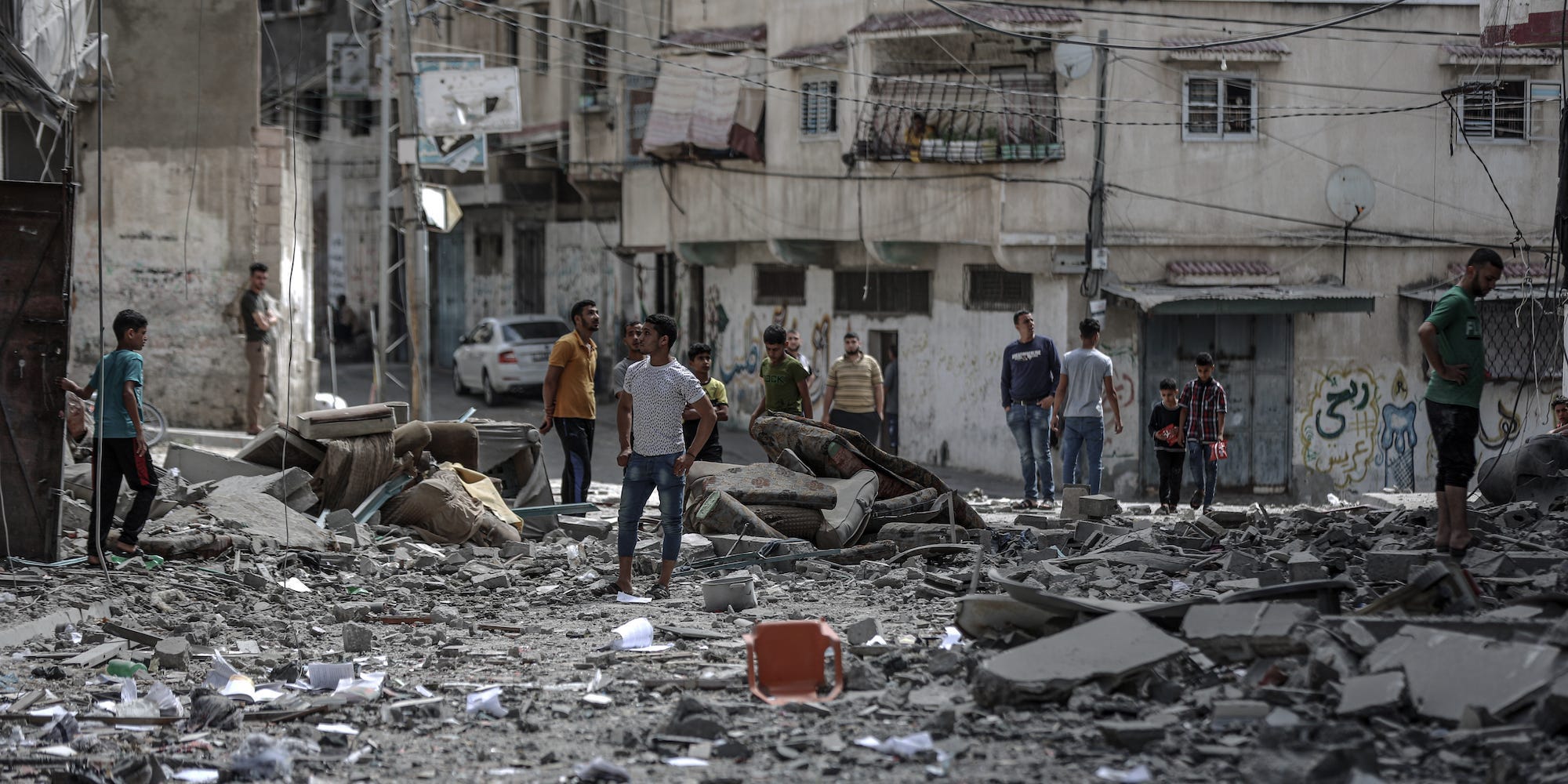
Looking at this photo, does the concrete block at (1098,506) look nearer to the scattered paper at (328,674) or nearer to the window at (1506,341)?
the scattered paper at (328,674)

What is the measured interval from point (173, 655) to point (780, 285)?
19.8 meters

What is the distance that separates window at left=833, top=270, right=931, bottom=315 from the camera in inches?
958

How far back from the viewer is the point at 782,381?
1360cm

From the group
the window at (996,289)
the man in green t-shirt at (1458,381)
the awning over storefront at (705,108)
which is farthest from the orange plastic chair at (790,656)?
the awning over storefront at (705,108)

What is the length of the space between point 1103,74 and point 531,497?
36.7 ft

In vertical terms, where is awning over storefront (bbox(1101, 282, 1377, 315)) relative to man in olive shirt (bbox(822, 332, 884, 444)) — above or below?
above

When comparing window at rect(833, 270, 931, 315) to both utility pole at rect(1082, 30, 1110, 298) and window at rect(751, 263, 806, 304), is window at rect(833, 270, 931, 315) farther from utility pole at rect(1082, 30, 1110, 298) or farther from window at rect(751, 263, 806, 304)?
utility pole at rect(1082, 30, 1110, 298)

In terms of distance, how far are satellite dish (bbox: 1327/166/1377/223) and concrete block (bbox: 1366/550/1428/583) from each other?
1479cm

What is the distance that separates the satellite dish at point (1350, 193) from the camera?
21.8 metres

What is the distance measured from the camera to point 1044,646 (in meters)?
6.55

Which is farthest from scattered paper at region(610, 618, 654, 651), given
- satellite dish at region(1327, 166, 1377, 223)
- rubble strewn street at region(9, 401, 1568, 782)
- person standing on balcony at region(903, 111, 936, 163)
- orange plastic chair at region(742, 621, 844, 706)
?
satellite dish at region(1327, 166, 1377, 223)

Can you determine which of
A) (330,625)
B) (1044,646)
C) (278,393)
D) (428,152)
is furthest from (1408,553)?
(278,393)

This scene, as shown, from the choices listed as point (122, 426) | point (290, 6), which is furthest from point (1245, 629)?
point (290, 6)

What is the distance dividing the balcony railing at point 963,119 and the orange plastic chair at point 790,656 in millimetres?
15256
